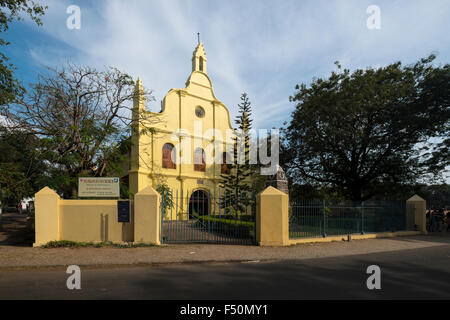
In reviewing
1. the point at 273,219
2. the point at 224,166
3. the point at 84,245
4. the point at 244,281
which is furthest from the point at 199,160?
the point at 244,281

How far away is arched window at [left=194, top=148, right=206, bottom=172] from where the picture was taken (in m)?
22.4

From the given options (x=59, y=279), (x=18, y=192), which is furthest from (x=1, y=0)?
(x=59, y=279)

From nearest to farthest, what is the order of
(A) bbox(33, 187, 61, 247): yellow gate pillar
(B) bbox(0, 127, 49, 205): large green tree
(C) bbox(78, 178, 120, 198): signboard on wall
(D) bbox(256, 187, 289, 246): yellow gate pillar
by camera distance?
(A) bbox(33, 187, 61, 247): yellow gate pillar, (D) bbox(256, 187, 289, 246): yellow gate pillar, (C) bbox(78, 178, 120, 198): signboard on wall, (B) bbox(0, 127, 49, 205): large green tree

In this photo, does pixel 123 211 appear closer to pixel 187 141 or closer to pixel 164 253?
pixel 164 253

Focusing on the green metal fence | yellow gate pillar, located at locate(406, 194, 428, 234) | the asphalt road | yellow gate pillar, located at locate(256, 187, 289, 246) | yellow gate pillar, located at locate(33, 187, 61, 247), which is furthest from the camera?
yellow gate pillar, located at locate(406, 194, 428, 234)

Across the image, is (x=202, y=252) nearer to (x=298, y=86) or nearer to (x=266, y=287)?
(x=266, y=287)

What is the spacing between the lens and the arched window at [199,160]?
22406 millimetres

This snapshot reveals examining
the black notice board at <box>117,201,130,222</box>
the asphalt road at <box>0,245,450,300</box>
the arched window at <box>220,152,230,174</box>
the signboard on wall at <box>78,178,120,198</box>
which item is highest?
the arched window at <box>220,152,230,174</box>

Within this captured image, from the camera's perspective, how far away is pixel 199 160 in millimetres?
22578

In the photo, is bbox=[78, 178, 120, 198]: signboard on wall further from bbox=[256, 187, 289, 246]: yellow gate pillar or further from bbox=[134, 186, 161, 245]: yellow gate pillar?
bbox=[256, 187, 289, 246]: yellow gate pillar

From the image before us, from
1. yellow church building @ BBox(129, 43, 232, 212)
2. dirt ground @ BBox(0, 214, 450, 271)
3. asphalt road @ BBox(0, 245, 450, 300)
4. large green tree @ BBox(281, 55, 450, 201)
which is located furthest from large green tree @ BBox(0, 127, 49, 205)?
large green tree @ BBox(281, 55, 450, 201)

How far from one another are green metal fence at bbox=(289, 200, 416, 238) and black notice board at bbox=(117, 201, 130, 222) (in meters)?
6.22

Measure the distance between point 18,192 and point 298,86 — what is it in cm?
1903

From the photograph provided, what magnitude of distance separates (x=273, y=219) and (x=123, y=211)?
5.44 meters
